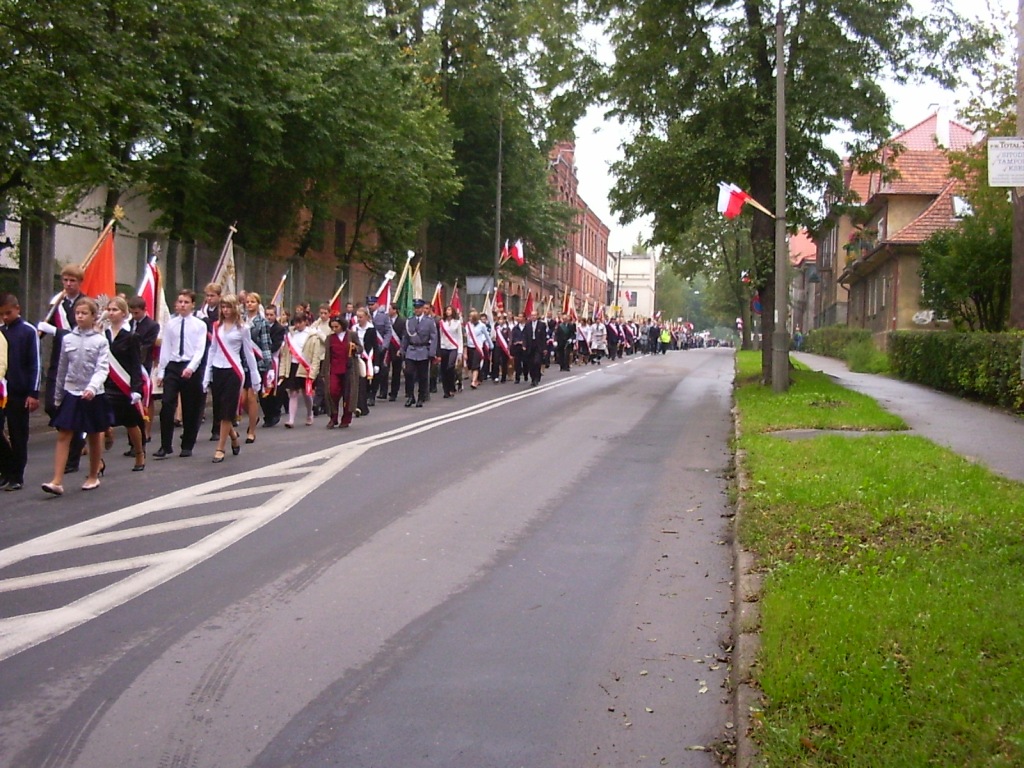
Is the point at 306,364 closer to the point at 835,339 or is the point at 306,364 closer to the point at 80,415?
the point at 80,415

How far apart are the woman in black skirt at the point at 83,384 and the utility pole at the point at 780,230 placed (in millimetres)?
13279

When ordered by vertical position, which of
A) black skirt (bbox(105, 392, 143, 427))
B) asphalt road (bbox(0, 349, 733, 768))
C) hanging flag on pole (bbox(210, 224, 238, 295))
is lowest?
asphalt road (bbox(0, 349, 733, 768))

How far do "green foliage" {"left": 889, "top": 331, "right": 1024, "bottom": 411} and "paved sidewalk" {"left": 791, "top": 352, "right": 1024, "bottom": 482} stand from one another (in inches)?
11.0

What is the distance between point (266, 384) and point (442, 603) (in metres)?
9.19

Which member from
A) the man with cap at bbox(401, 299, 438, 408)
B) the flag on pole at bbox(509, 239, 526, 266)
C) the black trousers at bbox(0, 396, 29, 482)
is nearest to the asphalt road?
the black trousers at bbox(0, 396, 29, 482)

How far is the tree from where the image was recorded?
2161 centimetres

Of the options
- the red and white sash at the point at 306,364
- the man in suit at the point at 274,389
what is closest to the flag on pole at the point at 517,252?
the man in suit at the point at 274,389

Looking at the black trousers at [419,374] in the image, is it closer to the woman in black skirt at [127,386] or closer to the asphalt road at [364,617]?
the asphalt road at [364,617]

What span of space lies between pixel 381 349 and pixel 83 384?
10617 mm

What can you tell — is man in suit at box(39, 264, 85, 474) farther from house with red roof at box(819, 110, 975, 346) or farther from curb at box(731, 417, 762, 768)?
house with red roof at box(819, 110, 975, 346)

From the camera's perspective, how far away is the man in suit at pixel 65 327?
10.4 meters

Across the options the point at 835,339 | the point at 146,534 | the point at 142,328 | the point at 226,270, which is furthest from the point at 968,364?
the point at 835,339

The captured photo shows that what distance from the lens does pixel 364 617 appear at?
6.05m

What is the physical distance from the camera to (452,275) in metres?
47.1
